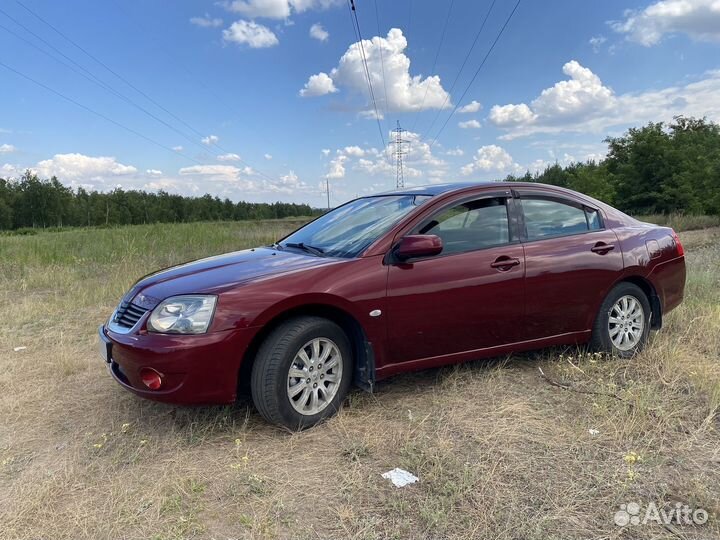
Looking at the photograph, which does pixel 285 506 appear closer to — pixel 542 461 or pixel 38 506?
pixel 38 506

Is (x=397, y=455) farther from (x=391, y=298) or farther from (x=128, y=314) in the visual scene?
(x=128, y=314)

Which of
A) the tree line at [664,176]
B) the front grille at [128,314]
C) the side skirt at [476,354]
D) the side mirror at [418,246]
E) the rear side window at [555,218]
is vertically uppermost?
the tree line at [664,176]

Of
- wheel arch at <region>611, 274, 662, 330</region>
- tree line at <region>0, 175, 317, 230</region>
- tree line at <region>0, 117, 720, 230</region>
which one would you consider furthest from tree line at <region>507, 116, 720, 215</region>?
tree line at <region>0, 175, 317, 230</region>

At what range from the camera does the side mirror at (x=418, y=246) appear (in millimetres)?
3301

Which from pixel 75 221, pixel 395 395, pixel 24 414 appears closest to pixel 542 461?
pixel 395 395

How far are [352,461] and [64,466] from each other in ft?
5.34

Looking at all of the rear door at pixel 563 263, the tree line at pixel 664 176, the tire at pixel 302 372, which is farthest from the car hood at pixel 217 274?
the tree line at pixel 664 176

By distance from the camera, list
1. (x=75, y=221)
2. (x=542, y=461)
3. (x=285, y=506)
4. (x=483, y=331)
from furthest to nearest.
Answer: (x=75, y=221) → (x=483, y=331) → (x=542, y=461) → (x=285, y=506)

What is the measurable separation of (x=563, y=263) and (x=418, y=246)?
136 cm

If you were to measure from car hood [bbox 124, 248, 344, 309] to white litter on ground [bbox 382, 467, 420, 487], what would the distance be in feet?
4.33

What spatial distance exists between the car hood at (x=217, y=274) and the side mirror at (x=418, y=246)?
413mm

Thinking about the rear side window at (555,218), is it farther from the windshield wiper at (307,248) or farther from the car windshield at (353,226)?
the windshield wiper at (307,248)

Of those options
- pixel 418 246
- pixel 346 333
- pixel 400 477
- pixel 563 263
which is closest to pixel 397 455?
pixel 400 477

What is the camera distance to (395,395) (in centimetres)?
380
